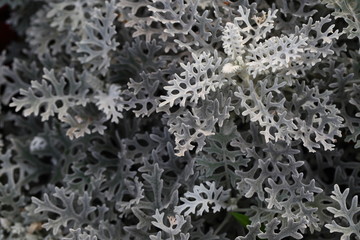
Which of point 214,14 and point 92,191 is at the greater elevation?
point 214,14

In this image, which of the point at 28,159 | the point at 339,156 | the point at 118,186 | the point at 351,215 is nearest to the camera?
the point at 351,215

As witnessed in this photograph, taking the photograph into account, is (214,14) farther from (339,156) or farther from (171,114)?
(339,156)

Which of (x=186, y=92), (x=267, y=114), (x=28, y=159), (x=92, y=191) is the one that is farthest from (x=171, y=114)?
(x=28, y=159)

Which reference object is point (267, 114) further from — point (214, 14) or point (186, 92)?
point (214, 14)

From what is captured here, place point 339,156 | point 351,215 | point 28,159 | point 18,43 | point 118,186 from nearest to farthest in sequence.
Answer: point 351,215 < point 339,156 < point 118,186 < point 28,159 < point 18,43

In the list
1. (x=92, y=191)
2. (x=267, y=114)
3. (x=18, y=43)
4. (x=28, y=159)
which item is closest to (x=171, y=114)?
(x=267, y=114)

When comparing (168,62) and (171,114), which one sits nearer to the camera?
(171,114)

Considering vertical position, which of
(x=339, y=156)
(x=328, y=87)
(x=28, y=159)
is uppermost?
(x=328, y=87)
